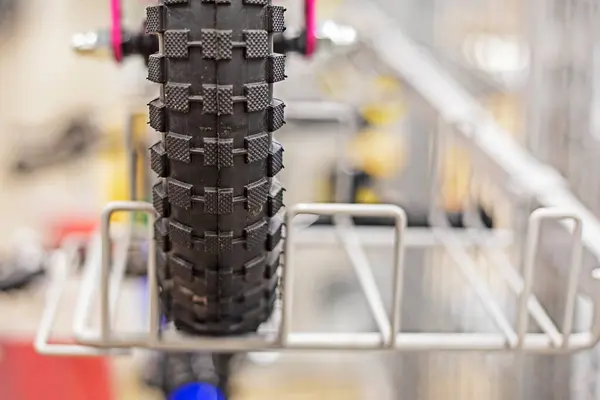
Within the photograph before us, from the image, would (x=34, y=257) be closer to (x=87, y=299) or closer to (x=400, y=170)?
(x=87, y=299)

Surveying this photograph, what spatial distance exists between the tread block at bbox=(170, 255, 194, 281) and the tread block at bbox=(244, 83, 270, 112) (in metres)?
0.10

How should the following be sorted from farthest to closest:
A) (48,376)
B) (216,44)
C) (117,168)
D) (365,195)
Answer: (117,168) < (365,195) < (48,376) < (216,44)

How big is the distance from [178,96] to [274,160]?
0.22 ft

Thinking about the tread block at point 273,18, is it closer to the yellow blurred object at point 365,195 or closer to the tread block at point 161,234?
the tread block at point 161,234

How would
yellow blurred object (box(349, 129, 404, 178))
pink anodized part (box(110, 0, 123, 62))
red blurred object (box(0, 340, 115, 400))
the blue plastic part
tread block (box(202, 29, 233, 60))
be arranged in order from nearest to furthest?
tread block (box(202, 29, 233, 60))
pink anodized part (box(110, 0, 123, 62))
the blue plastic part
red blurred object (box(0, 340, 115, 400))
yellow blurred object (box(349, 129, 404, 178))

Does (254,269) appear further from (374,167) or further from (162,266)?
(374,167)

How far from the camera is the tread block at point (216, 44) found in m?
0.38

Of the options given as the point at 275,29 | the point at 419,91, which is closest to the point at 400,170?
the point at 419,91

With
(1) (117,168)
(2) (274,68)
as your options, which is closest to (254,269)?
(2) (274,68)

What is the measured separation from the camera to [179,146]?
0.40 m

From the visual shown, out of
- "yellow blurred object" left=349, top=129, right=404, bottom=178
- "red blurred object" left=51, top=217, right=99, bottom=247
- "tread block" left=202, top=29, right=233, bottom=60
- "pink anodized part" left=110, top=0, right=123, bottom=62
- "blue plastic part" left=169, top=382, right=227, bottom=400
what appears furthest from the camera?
"yellow blurred object" left=349, top=129, right=404, bottom=178

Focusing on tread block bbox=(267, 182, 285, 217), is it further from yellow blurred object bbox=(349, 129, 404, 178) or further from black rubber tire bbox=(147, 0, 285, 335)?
yellow blurred object bbox=(349, 129, 404, 178)

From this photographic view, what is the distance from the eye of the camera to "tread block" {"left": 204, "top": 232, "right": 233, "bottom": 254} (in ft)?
1.36

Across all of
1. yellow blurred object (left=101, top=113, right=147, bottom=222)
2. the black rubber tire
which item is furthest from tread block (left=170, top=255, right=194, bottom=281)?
yellow blurred object (left=101, top=113, right=147, bottom=222)
